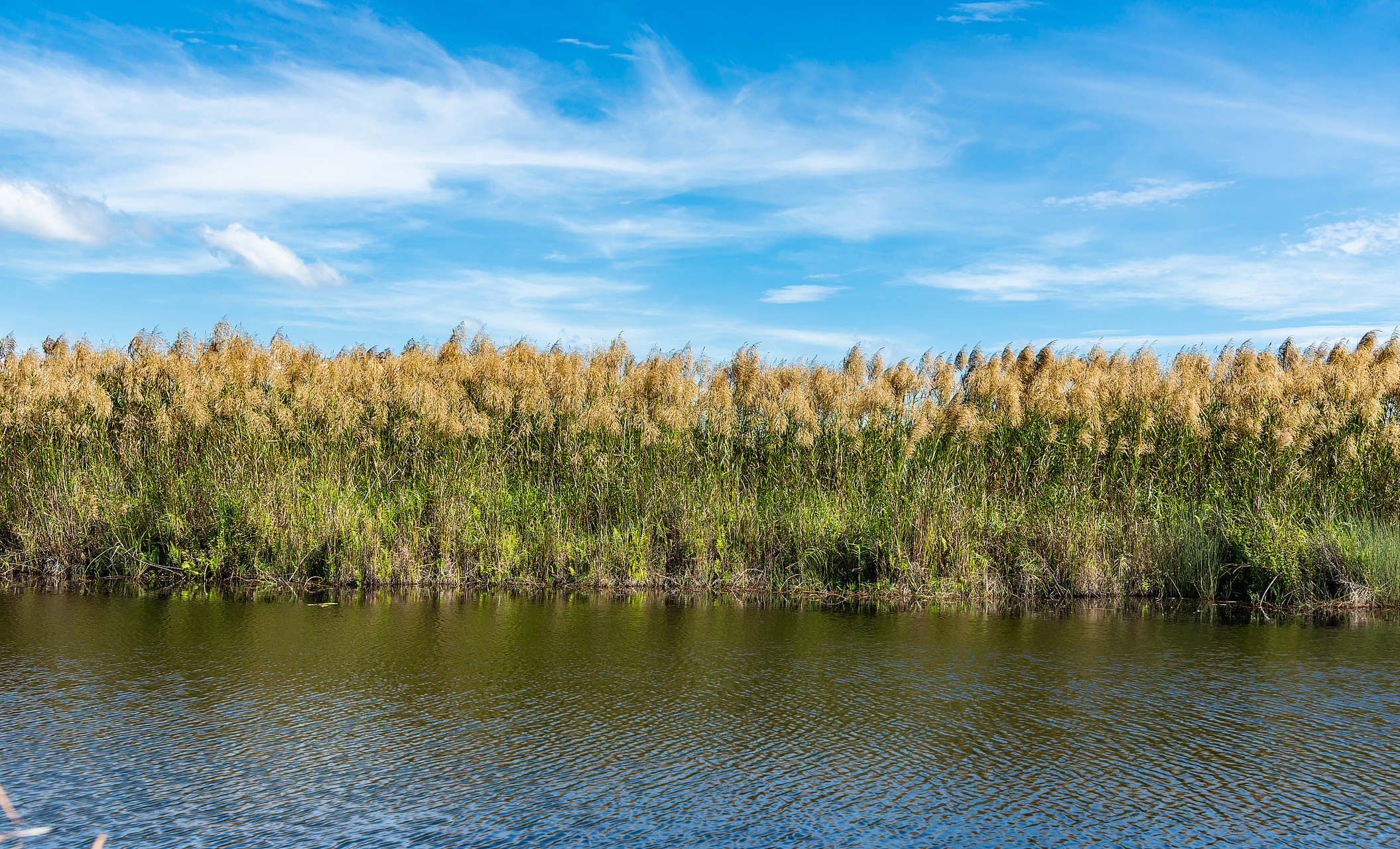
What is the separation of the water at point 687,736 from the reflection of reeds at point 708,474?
2.15 meters

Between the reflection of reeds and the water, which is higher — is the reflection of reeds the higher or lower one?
the higher one

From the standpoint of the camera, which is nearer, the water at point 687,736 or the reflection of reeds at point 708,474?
the water at point 687,736

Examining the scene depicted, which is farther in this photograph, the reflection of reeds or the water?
the reflection of reeds

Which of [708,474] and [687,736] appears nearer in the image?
[687,736]

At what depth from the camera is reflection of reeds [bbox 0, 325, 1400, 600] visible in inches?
293

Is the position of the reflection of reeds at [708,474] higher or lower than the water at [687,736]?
higher

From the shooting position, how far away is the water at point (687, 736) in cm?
238

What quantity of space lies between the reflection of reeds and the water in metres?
2.15

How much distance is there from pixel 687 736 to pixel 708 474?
518cm

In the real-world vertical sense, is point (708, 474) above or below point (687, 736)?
above

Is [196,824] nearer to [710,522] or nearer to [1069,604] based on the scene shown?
[710,522]

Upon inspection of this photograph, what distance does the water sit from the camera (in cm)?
238

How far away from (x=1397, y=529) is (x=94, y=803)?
8.85 meters

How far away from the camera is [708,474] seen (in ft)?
27.0
